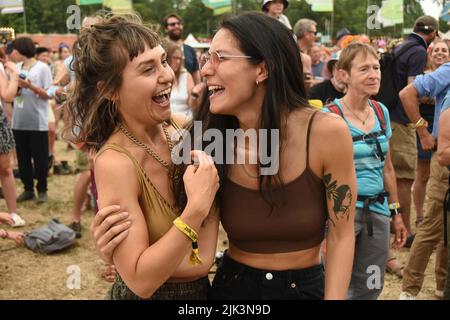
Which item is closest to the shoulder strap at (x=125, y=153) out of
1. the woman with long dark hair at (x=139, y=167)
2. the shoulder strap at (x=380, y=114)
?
the woman with long dark hair at (x=139, y=167)

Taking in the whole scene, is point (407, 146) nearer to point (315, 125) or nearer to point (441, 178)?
point (441, 178)

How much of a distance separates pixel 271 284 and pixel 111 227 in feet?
1.86

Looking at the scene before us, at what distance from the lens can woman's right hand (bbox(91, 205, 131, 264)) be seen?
4.91 ft

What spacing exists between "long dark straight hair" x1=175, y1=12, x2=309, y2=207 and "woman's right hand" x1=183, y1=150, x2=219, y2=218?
0.58 ft

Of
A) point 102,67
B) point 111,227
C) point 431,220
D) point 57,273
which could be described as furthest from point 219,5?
point 111,227

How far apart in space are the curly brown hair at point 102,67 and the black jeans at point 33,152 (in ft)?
16.1

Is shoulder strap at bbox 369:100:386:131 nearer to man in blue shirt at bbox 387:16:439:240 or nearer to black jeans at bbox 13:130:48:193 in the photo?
man in blue shirt at bbox 387:16:439:240

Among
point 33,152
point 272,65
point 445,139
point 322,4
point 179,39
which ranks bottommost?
point 33,152

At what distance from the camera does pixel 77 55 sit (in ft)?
5.90

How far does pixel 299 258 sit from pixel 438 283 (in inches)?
109

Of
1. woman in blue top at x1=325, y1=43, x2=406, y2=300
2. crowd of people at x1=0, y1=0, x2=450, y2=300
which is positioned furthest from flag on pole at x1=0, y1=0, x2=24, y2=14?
crowd of people at x1=0, y1=0, x2=450, y2=300

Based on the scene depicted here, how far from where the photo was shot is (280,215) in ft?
5.37

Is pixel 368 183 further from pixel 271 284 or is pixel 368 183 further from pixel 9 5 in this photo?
pixel 9 5
